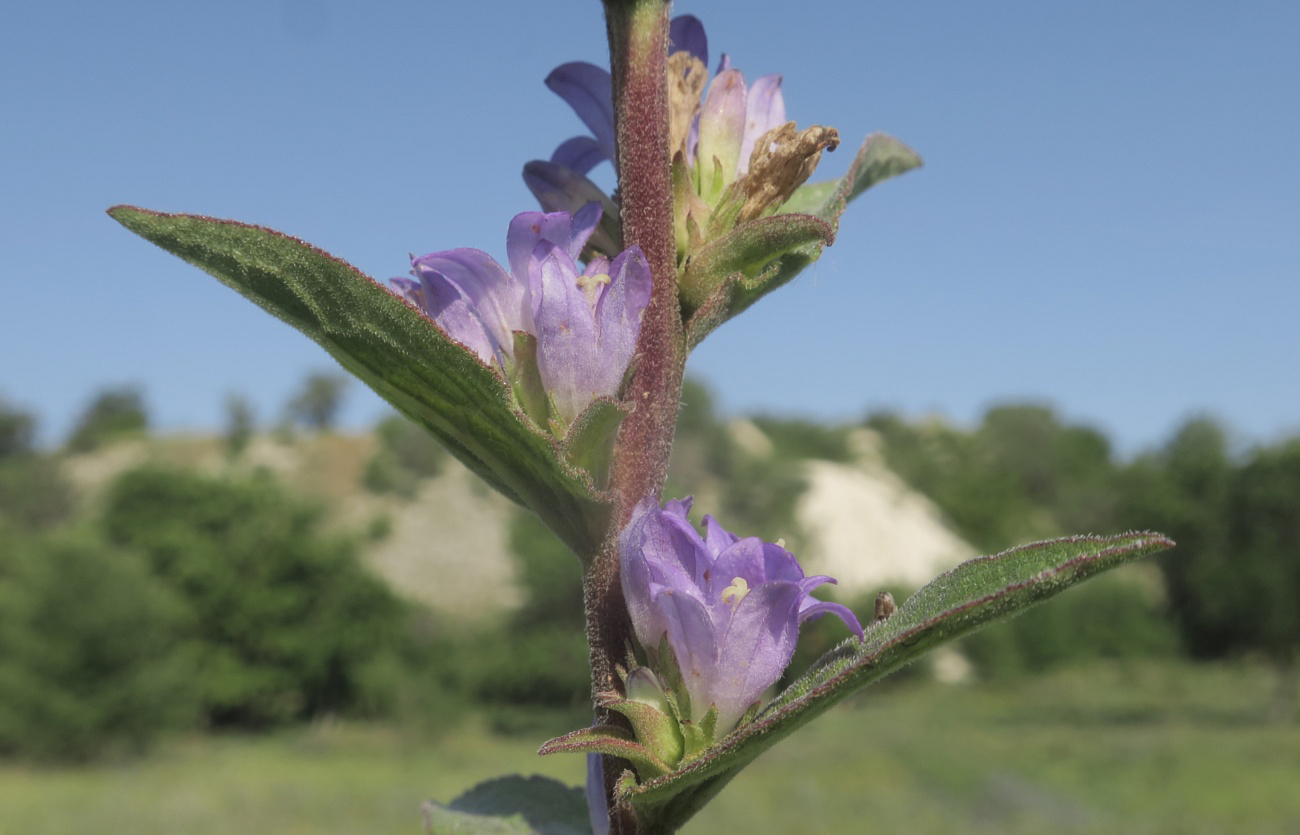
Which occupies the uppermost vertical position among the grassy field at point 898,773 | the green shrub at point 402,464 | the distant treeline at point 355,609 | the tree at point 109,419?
the tree at point 109,419

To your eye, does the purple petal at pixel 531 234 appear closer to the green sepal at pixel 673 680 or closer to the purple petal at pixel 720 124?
the purple petal at pixel 720 124

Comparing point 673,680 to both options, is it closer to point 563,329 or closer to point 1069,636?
point 563,329

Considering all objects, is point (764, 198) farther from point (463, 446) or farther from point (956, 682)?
point (956, 682)

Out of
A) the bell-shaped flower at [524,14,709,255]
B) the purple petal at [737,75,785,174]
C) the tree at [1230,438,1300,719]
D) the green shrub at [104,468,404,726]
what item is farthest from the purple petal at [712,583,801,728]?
the green shrub at [104,468,404,726]

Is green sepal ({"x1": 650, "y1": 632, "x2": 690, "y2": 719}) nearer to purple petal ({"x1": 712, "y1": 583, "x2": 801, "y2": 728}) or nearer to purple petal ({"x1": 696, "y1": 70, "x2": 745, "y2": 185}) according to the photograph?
purple petal ({"x1": 712, "y1": 583, "x2": 801, "y2": 728})

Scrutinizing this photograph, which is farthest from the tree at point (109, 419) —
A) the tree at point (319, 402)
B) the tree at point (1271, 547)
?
the tree at point (1271, 547)

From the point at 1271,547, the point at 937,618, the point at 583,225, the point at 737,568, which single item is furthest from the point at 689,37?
the point at 1271,547
